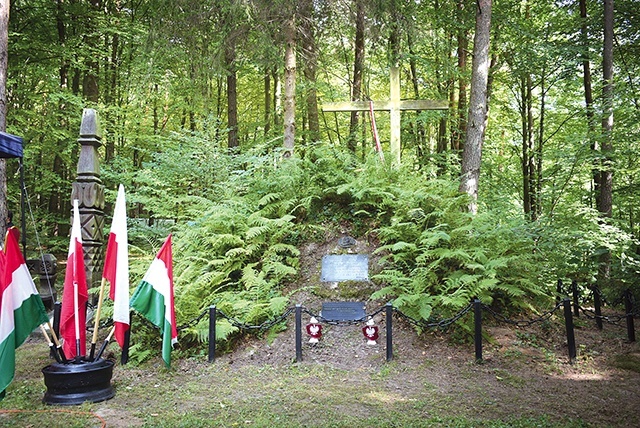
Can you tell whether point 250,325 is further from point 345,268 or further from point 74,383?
point 74,383

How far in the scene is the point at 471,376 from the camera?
6008mm

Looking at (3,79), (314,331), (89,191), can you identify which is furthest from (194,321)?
(3,79)

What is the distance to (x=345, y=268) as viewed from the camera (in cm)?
862

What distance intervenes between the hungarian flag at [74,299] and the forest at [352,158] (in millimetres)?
1771

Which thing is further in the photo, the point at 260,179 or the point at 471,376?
the point at 260,179

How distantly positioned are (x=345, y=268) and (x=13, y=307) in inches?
204

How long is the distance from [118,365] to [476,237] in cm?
602

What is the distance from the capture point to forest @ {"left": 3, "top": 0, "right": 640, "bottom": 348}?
26.6 ft

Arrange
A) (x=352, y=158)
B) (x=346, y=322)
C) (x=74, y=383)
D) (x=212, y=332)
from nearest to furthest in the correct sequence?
(x=74, y=383), (x=212, y=332), (x=346, y=322), (x=352, y=158)

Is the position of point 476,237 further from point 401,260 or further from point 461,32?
point 461,32

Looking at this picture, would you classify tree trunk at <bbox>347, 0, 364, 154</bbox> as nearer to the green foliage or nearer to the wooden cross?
the wooden cross

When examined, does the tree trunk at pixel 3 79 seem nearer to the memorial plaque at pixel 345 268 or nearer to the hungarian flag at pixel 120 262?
the hungarian flag at pixel 120 262

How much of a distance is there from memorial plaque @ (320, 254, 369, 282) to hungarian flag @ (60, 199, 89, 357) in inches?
161

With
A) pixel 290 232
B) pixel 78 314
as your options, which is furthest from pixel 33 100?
pixel 78 314
